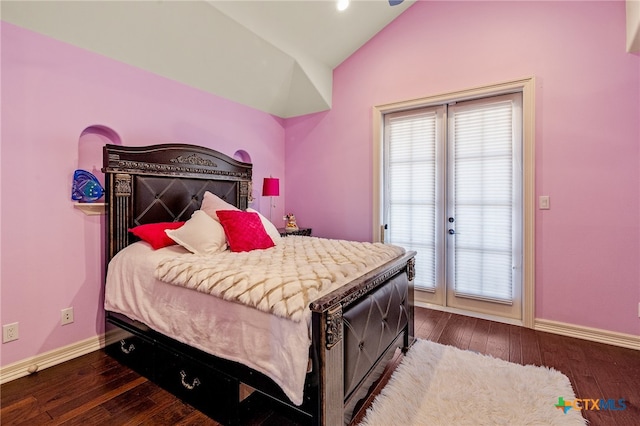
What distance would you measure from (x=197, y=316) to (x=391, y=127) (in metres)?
2.93

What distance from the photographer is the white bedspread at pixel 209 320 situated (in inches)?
51.5

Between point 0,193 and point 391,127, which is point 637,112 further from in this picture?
point 0,193

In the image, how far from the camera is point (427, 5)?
3322 mm

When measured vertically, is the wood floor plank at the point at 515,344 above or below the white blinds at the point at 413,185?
below

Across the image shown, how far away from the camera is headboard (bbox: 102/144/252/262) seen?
7.76 feet

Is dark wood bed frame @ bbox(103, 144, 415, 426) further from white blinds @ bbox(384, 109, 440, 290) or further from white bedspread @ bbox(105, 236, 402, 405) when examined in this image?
white blinds @ bbox(384, 109, 440, 290)

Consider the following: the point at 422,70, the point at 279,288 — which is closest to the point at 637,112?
the point at 422,70

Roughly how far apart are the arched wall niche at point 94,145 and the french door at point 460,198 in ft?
9.11

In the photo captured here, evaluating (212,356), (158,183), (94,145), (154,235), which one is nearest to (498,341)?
(212,356)

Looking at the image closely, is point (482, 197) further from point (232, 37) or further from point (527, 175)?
point (232, 37)

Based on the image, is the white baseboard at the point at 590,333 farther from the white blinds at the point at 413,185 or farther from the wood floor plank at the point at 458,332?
the white blinds at the point at 413,185

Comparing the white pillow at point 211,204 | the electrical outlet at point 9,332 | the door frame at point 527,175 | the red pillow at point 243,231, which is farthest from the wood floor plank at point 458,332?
the electrical outlet at point 9,332

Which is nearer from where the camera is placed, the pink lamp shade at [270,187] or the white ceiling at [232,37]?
the white ceiling at [232,37]

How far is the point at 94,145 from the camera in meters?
2.49
